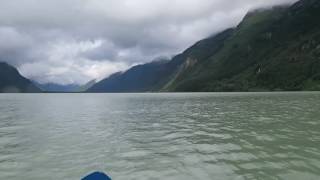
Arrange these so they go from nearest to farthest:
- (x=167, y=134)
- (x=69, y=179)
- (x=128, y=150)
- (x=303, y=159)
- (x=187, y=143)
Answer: (x=69, y=179) < (x=303, y=159) < (x=128, y=150) < (x=187, y=143) < (x=167, y=134)

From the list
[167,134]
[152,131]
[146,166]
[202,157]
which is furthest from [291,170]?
[152,131]

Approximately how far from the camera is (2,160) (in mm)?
25812

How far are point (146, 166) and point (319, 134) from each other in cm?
2012

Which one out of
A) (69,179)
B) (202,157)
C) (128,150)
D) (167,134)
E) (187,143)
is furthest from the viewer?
(167,134)

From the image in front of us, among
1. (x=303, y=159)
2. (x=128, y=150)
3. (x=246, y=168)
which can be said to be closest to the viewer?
(x=246, y=168)

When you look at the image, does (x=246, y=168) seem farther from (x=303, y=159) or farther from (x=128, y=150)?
(x=128, y=150)

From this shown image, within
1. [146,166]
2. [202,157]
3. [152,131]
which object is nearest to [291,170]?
[202,157]

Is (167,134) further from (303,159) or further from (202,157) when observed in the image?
(303,159)

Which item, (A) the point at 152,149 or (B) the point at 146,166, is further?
(A) the point at 152,149

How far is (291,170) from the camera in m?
21.1

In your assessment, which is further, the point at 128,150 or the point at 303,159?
the point at 128,150

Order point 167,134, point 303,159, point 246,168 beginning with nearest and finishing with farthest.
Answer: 1. point 246,168
2. point 303,159
3. point 167,134

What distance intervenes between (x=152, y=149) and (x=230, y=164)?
8.40m

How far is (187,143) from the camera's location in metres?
32.2
